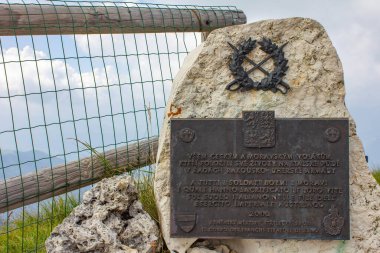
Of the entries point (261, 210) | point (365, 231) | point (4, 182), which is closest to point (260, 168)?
point (261, 210)

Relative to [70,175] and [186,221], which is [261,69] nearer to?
[186,221]

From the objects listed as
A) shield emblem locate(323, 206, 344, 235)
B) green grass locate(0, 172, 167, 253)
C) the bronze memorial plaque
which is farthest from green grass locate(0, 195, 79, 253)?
shield emblem locate(323, 206, 344, 235)

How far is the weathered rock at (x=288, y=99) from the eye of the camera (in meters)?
4.87

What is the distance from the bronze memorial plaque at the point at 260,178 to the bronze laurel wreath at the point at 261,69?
0.25 m

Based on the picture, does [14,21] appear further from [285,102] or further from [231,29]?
[285,102]

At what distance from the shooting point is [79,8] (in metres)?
6.48

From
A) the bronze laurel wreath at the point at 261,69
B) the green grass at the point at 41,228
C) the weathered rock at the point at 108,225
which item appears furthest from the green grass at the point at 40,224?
the bronze laurel wreath at the point at 261,69

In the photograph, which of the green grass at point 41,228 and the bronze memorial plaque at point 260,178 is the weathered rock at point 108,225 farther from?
the green grass at point 41,228

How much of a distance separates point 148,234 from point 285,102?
4.87 feet

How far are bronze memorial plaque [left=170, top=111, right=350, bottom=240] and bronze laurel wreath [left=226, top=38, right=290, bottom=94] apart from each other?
0.25 m

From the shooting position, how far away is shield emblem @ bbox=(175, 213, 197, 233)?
4.71m

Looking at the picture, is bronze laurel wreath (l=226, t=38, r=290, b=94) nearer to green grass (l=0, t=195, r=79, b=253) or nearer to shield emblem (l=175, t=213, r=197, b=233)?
shield emblem (l=175, t=213, r=197, b=233)

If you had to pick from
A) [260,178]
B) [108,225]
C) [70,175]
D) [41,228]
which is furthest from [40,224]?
[260,178]

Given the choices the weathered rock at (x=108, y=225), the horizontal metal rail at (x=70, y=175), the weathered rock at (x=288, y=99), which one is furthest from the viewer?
the horizontal metal rail at (x=70, y=175)
